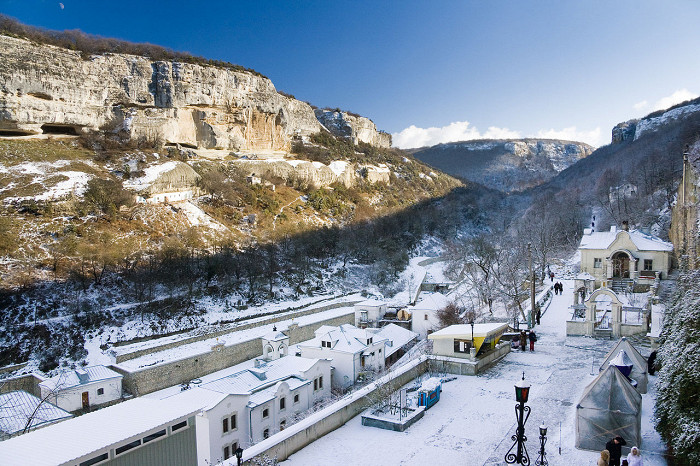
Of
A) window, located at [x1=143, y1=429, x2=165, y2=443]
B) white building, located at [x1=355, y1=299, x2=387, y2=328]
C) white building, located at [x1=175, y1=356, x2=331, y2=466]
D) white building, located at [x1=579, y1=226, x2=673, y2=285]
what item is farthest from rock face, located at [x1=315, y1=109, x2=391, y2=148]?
window, located at [x1=143, y1=429, x2=165, y2=443]

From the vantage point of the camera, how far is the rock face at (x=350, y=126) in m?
79.5

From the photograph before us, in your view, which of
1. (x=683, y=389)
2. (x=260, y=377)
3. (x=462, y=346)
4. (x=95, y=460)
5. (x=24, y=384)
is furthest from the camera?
(x=24, y=384)

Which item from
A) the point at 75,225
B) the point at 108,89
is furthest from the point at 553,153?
the point at 75,225

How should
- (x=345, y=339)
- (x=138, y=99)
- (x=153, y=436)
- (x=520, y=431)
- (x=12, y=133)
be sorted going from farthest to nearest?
(x=138, y=99)
(x=12, y=133)
(x=345, y=339)
(x=153, y=436)
(x=520, y=431)

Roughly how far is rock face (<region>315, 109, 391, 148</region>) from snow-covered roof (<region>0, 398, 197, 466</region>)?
240 ft

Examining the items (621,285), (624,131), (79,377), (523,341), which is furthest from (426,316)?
(624,131)

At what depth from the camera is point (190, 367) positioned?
21.9 meters

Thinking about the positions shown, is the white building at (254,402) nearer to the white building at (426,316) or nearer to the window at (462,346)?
the window at (462,346)

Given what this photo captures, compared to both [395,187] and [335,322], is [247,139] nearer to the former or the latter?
[395,187]

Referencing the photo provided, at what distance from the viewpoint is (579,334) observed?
15.8 m

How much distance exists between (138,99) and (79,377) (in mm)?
34842

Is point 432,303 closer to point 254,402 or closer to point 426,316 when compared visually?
point 426,316

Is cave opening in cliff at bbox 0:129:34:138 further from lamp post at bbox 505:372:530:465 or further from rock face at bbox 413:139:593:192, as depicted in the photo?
rock face at bbox 413:139:593:192

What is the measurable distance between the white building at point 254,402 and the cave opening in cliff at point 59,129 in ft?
116
